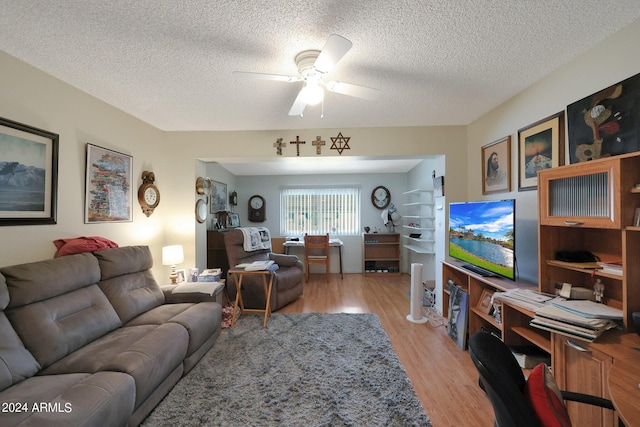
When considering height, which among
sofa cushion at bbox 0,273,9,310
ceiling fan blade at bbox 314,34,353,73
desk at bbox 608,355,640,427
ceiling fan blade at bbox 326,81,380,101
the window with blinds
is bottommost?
desk at bbox 608,355,640,427

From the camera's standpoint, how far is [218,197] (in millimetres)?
4488

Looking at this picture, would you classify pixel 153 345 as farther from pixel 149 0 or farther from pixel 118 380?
pixel 149 0

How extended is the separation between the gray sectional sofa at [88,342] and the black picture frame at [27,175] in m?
0.40

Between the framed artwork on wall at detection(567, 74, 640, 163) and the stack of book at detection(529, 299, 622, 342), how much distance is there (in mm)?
892

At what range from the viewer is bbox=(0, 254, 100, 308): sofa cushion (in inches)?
57.7

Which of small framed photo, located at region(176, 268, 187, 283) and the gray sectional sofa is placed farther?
small framed photo, located at region(176, 268, 187, 283)

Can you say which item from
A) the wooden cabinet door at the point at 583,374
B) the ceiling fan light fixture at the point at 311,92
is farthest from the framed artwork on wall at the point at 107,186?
the wooden cabinet door at the point at 583,374

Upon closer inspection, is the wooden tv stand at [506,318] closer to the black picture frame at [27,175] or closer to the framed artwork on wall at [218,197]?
the black picture frame at [27,175]

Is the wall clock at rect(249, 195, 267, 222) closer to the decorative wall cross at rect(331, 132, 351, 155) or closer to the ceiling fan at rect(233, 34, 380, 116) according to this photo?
the decorative wall cross at rect(331, 132, 351, 155)

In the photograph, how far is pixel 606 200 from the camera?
127 centimetres

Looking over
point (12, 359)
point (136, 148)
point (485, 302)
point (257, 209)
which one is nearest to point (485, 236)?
point (485, 302)

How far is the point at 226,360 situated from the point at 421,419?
5.12 ft

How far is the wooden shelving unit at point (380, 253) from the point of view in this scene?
5184 millimetres

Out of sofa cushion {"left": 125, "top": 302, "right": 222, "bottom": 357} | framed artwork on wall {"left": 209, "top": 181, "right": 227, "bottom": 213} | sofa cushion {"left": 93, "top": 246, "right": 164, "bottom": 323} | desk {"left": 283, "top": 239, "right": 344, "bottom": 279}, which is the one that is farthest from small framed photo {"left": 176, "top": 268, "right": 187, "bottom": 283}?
desk {"left": 283, "top": 239, "right": 344, "bottom": 279}
